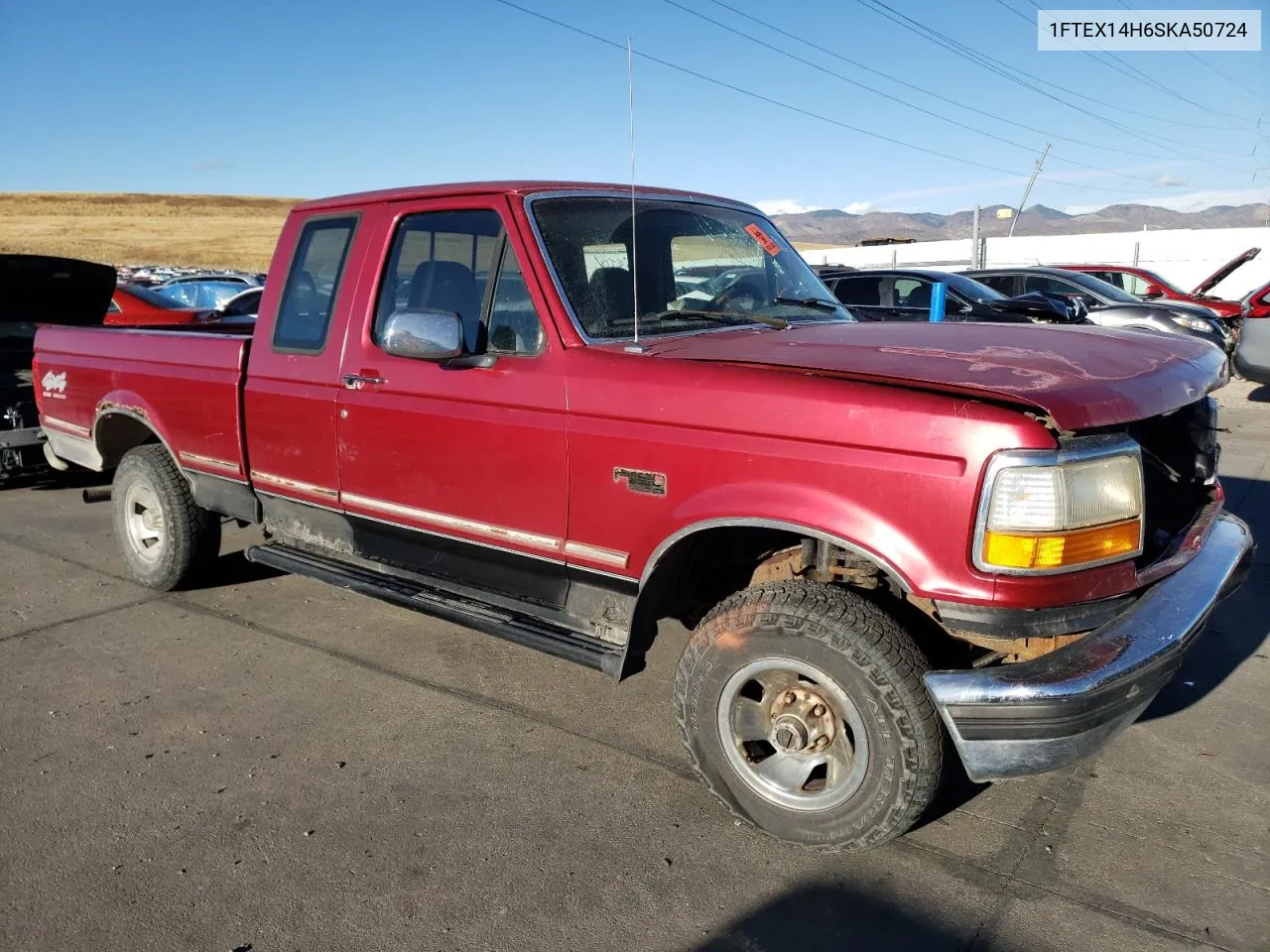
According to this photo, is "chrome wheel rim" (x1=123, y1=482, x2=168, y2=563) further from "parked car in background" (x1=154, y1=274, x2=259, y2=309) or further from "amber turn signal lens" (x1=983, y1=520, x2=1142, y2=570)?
"parked car in background" (x1=154, y1=274, x2=259, y2=309)

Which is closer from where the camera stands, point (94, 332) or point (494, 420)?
point (494, 420)

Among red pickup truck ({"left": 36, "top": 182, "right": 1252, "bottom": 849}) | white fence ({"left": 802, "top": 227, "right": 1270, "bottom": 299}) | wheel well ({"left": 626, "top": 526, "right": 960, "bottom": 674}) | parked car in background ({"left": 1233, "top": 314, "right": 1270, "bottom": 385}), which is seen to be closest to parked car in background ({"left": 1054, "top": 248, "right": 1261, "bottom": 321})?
parked car in background ({"left": 1233, "top": 314, "right": 1270, "bottom": 385})

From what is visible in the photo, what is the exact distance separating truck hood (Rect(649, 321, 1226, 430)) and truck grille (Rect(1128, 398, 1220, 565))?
0.22 meters

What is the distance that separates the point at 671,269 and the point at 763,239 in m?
0.65

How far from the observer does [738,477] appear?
2.93 meters

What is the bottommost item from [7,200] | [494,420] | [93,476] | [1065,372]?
[93,476]

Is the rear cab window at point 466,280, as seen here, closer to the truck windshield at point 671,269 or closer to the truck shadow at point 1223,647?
the truck windshield at point 671,269

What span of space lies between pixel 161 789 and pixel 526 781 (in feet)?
4.06

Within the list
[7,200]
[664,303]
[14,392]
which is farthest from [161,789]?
[7,200]

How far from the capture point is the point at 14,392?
736 cm

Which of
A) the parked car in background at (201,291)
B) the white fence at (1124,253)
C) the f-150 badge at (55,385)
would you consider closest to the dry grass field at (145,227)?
the white fence at (1124,253)

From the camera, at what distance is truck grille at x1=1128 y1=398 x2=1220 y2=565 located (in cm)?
366

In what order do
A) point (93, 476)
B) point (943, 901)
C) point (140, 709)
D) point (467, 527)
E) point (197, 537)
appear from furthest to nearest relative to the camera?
point (93, 476) < point (197, 537) < point (140, 709) < point (467, 527) < point (943, 901)

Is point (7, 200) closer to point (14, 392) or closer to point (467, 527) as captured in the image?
point (14, 392)
